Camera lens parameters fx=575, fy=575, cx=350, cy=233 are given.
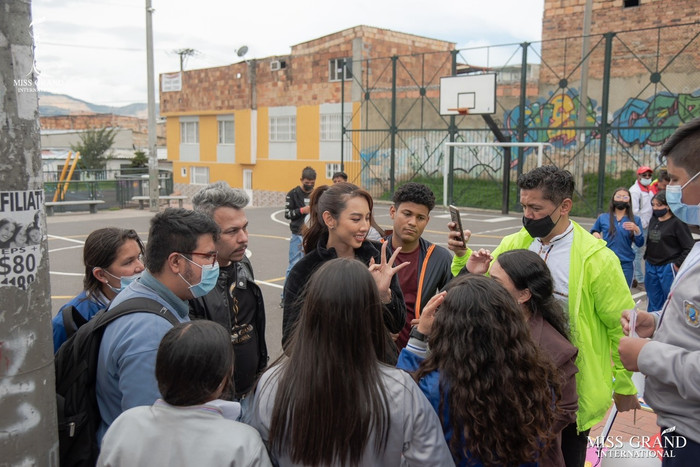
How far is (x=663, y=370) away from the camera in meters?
2.14

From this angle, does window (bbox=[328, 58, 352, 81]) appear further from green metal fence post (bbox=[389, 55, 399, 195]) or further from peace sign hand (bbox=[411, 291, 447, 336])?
peace sign hand (bbox=[411, 291, 447, 336])

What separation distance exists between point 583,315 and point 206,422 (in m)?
2.11

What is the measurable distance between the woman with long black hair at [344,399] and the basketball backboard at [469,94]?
18.9 m

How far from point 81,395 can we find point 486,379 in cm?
164

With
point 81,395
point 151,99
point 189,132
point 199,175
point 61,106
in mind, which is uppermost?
point 61,106

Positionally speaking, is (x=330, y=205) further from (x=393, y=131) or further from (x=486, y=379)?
(x=393, y=131)

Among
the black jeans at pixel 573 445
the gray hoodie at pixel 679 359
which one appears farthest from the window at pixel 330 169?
the gray hoodie at pixel 679 359

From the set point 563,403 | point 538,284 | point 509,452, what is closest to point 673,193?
point 538,284

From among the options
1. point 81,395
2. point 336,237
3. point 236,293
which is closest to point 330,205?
point 336,237

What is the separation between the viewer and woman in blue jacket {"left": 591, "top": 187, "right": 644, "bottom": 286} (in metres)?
7.80

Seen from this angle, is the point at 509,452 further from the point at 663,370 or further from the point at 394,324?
the point at 394,324

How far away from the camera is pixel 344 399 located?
6.36 ft

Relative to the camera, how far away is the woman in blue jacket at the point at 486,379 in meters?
2.04

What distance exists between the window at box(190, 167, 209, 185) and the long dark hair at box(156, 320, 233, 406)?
116 ft
